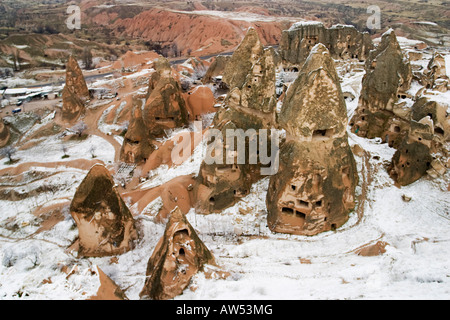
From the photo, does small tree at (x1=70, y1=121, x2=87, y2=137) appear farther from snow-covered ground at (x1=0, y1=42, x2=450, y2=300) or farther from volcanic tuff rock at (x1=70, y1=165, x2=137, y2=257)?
volcanic tuff rock at (x1=70, y1=165, x2=137, y2=257)

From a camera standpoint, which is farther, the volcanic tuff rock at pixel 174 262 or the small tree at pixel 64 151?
the small tree at pixel 64 151

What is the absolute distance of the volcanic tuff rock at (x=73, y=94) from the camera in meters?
46.5

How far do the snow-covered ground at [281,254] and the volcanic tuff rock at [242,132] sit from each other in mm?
876

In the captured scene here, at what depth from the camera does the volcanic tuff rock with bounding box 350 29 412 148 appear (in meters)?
27.9

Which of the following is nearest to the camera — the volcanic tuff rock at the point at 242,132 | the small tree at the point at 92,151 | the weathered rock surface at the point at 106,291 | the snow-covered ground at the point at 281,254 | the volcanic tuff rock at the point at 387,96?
the weathered rock surface at the point at 106,291

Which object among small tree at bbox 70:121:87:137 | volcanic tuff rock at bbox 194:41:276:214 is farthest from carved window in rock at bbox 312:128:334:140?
small tree at bbox 70:121:87:137

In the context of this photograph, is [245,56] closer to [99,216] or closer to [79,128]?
[99,216]

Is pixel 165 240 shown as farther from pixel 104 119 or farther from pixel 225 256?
pixel 104 119

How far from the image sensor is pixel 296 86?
61.9 feet

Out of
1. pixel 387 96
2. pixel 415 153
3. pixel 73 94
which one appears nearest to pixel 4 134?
pixel 73 94

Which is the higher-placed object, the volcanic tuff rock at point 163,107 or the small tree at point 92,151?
the volcanic tuff rock at point 163,107

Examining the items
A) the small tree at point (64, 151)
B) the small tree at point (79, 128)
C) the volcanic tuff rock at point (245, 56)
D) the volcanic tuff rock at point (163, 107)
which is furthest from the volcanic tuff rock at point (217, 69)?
the volcanic tuff rock at point (245, 56)

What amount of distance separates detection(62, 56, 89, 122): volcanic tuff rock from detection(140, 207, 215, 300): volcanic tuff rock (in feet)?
120

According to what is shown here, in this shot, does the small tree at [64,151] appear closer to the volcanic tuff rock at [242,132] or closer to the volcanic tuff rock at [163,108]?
the volcanic tuff rock at [163,108]
